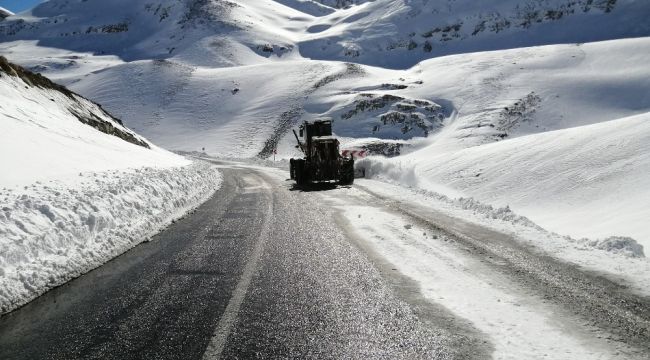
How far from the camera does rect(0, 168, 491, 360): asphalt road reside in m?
4.34

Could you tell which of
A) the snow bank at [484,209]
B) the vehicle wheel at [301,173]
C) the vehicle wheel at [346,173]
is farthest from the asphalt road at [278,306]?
the vehicle wheel at [346,173]

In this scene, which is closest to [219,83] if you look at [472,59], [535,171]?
[472,59]

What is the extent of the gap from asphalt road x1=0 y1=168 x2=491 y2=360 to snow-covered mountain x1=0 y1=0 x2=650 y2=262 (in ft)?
22.7

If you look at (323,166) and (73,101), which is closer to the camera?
(323,166)

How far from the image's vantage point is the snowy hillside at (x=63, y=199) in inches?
259

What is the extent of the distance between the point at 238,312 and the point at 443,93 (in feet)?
215

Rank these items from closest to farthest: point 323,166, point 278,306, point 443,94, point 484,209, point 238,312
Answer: point 238,312 → point 278,306 → point 484,209 → point 323,166 → point 443,94

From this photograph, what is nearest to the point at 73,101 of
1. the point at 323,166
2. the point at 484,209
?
the point at 323,166

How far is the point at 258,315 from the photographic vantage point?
5.14 metres

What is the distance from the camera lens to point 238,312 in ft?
17.1

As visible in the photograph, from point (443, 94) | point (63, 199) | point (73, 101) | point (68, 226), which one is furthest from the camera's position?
point (443, 94)

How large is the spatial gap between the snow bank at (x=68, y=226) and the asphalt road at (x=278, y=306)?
34cm

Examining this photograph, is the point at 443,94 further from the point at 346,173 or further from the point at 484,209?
the point at 484,209

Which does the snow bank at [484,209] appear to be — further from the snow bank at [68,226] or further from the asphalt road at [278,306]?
the snow bank at [68,226]
